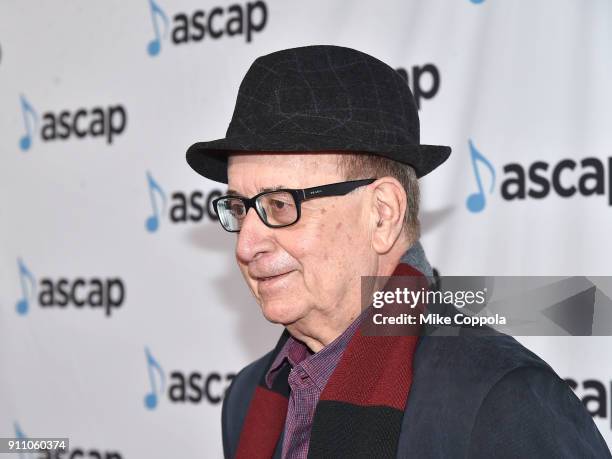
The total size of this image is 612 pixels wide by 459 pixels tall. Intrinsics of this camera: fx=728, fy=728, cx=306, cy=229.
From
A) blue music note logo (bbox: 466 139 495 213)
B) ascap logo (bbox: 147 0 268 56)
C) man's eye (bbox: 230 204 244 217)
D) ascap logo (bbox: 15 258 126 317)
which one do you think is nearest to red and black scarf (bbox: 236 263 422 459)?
man's eye (bbox: 230 204 244 217)

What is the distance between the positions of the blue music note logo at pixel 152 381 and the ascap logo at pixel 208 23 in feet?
3.73

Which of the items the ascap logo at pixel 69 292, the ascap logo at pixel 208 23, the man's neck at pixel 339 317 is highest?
the ascap logo at pixel 208 23

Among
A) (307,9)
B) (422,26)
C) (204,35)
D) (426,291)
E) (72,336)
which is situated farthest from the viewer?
(72,336)

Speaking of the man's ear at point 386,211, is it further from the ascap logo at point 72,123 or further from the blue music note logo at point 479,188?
the ascap logo at point 72,123

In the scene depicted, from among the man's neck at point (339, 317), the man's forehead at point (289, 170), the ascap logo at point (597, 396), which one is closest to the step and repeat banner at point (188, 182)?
the ascap logo at point (597, 396)

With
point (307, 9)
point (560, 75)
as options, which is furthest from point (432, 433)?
point (307, 9)

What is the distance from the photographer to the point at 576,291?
1.99 metres

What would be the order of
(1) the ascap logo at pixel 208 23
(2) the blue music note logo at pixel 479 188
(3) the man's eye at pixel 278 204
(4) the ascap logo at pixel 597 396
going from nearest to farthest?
(3) the man's eye at pixel 278 204, (4) the ascap logo at pixel 597 396, (2) the blue music note logo at pixel 479 188, (1) the ascap logo at pixel 208 23

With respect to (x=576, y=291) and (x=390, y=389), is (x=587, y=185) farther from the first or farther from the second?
(x=390, y=389)

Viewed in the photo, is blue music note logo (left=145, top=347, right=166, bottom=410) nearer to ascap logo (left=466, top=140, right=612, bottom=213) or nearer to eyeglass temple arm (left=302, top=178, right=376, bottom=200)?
ascap logo (left=466, top=140, right=612, bottom=213)

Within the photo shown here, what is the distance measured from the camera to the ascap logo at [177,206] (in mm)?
2584

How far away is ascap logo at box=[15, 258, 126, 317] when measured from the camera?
2.79 meters

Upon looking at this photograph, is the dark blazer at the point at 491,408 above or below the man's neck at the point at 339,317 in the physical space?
below

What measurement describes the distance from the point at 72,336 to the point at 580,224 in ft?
6.37
